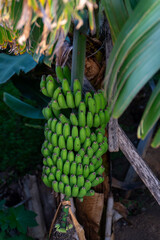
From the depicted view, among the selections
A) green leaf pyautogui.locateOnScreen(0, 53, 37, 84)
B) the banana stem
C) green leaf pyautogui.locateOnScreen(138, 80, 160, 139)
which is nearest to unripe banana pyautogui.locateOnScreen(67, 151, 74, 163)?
the banana stem

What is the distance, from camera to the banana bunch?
1372mm

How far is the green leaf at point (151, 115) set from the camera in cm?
77

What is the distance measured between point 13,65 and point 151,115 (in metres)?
1.51

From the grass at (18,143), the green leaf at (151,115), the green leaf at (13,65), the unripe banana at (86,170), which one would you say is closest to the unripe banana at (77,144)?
the unripe banana at (86,170)

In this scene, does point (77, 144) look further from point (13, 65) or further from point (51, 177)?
point (13, 65)

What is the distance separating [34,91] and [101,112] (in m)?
1.34

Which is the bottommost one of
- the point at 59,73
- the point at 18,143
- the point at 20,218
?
the point at 20,218

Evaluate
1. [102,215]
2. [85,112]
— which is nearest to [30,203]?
[102,215]

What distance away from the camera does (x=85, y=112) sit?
139 centimetres

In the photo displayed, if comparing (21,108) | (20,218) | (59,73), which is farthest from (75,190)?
(21,108)

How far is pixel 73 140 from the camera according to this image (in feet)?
4.56

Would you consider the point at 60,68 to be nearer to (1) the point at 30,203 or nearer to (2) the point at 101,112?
(2) the point at 101,112

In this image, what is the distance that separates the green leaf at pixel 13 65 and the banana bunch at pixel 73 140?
1.88 feet

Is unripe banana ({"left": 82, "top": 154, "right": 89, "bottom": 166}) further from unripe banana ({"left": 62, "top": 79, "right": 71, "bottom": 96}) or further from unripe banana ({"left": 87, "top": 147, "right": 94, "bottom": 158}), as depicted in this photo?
unripe banana ({"left": 62, "top": 79, "right": 71, "bottom": 96})
